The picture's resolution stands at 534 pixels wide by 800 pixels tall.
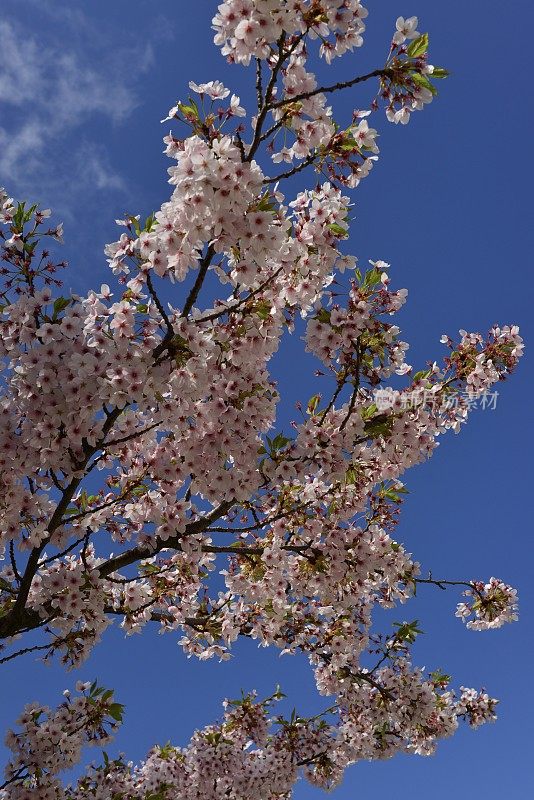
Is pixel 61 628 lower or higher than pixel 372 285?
lower

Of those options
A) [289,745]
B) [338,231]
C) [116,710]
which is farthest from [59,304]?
[289,745]

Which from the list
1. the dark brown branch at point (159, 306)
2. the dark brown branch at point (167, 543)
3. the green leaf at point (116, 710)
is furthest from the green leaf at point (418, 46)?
the green leaf at point (116, 710)

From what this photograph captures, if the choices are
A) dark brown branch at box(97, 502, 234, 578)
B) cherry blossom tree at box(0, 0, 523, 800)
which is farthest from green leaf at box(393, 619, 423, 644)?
dark brown branch at box(97, 502, 234, 578)

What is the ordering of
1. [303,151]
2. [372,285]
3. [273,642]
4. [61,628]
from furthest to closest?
[273,642] → [61,628] → [372,285] → [303,151]

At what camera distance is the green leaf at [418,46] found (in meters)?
5.65

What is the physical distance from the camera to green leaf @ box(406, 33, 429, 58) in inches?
223

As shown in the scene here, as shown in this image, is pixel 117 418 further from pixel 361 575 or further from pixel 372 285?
pixel 361 575

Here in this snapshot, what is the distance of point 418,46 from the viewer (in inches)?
224

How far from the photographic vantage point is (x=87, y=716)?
884 cm

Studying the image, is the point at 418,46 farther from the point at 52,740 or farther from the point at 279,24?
the point at 52,740

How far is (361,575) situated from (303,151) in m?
5.41

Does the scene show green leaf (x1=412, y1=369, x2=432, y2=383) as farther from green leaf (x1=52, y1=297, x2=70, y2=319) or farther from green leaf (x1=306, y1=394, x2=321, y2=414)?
green leaf (x1=52, y1=297, x2=70, y2=319)

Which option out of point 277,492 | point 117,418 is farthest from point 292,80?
point 277,492

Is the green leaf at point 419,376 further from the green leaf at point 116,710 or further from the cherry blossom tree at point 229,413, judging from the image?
the green leaf at point 116,710
